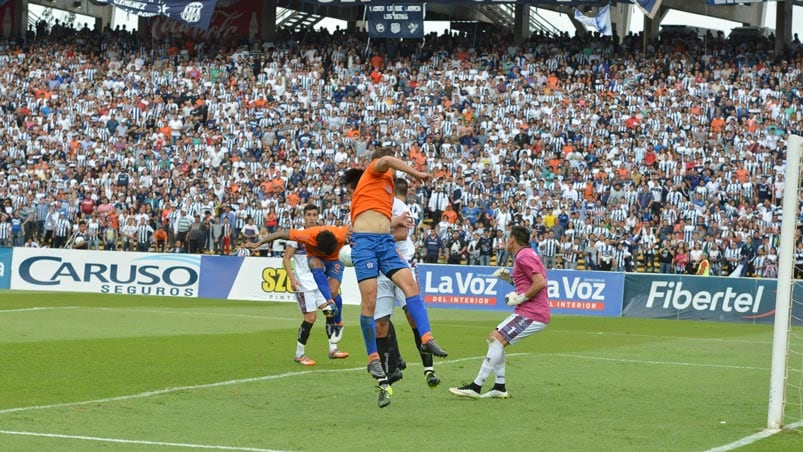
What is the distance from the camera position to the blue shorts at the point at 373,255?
1123cm

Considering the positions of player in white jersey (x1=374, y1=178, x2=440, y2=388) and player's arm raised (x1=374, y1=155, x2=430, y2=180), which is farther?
player in white jersey (x1=374, y1=178, x2=440, y2=388)

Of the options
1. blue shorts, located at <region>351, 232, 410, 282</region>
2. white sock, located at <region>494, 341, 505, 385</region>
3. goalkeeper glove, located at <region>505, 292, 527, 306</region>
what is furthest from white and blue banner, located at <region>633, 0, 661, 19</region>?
blue shorts, located at <region>351, 232, 410, 282</region>

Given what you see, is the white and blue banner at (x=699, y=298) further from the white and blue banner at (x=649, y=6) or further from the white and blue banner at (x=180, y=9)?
the white and blue banner at (x=180, y=9)

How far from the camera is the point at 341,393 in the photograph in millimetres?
12742

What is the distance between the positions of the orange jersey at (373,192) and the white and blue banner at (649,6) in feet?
97.0

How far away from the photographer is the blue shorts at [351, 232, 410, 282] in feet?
36.8

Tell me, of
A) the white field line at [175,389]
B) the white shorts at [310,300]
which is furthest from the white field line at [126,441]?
the white shorts at [310,300]

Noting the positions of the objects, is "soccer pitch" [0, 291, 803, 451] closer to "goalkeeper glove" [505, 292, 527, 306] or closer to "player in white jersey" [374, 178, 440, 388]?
"player in white jersey" [374, 178, 440, 388]

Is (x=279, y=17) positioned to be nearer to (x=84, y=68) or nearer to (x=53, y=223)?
(x=84, y=68)

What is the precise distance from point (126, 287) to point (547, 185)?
12327mm

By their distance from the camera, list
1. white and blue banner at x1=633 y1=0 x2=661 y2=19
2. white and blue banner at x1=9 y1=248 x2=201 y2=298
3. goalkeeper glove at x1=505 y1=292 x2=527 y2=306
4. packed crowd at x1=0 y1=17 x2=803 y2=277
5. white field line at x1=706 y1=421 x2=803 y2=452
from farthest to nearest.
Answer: white and blue banner at x1=633 y1=0 x2=661 y2=19 → packed crowd at x1=0 y1=17 x2=803 y2=277 → white and blue banner at x1=9 y1=248 x2=201 y2=298 → goalkeeper glove at x1=505 y1=292 x2=527 y2=306 → white field line at x1=706 y1=421 x2=803 y2=452

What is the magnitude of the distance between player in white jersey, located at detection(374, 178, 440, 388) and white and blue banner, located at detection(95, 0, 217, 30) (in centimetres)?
3341

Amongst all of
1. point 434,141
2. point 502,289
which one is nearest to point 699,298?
point 502,289

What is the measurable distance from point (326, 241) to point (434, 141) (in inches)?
943
